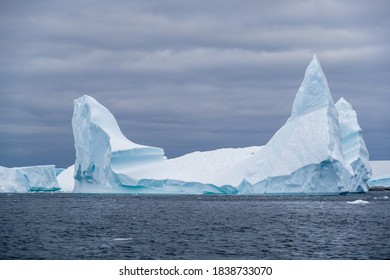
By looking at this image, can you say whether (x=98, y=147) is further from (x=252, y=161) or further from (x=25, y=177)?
(x=25, y=177)

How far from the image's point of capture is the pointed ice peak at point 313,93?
54812 millimetres

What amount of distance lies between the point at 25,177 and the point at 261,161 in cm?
3018

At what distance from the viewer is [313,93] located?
5534 cm

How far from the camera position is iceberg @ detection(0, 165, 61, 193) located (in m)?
71.9

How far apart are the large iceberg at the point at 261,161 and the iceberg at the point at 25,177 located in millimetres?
8743

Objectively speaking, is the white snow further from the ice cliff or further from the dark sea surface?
the dark sea surface

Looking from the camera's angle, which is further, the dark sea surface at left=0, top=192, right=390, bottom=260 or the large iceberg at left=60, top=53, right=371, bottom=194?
the large iceberg at left=60, top=53, right=371, bottom=194

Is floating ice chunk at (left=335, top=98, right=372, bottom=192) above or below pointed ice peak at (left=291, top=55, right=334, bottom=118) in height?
below

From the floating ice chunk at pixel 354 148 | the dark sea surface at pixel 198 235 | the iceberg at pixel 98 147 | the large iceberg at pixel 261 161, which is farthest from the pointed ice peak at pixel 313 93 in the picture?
the dark sea surface at pixel 198 235

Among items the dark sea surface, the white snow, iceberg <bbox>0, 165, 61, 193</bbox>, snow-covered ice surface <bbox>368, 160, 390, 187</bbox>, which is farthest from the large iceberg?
the white snow

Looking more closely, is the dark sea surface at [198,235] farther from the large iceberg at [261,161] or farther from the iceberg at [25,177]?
the iceberg at [25,177]

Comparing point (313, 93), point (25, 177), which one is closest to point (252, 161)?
point (313, 93)

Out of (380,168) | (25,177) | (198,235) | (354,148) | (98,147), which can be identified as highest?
(354,148)

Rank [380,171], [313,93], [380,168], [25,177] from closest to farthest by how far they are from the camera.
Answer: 1. [313,93]
2. [25,177]
3. [380,171]
4. [380,168]
